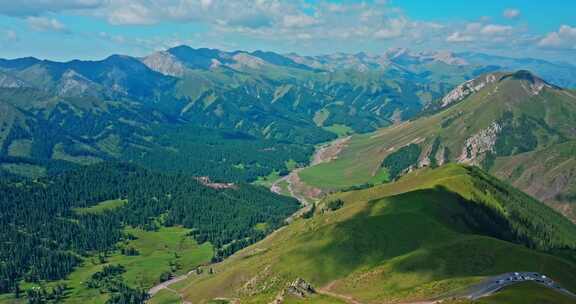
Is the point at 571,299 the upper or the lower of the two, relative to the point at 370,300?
upper

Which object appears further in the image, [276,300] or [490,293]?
[276,300]

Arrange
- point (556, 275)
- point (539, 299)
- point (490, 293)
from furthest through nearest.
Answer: point (556, 275) → point (490, 293) → point (539, 299)

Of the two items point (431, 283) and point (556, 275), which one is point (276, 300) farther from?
point (556, 275)

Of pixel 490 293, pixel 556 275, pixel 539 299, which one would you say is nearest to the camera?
pixel 539 299

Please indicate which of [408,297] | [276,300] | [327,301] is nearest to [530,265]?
[408,297]

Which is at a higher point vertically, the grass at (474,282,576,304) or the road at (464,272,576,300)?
the grass at (474,282,576,304)

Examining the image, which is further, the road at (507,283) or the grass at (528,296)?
the road at (507,283)

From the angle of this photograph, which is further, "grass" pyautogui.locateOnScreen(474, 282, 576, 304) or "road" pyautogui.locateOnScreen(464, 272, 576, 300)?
"road" pyautogui.locateOnScreen(464, 272, 576, 300)

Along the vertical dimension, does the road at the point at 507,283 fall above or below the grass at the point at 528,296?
below
